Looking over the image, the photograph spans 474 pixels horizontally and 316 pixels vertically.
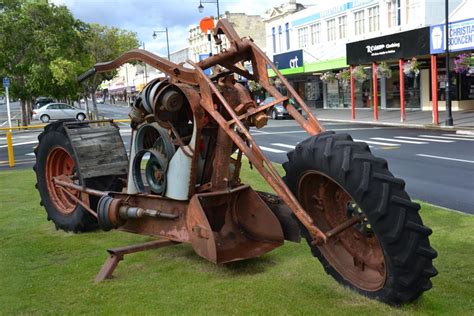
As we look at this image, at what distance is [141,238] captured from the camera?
6906mm

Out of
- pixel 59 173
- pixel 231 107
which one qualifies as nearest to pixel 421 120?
pixel 59 173

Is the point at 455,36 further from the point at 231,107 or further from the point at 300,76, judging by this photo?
the point at 300,76

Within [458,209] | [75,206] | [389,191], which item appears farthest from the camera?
[458,209]

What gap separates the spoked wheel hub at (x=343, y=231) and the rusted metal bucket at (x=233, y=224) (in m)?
0.84

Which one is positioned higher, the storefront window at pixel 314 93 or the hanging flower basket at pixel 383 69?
the hanging flower basket at pixel 383 69

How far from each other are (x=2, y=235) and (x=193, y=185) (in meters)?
3.53

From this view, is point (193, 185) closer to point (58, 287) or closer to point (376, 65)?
point (58, 287)

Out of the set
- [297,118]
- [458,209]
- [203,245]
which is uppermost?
[297,118]

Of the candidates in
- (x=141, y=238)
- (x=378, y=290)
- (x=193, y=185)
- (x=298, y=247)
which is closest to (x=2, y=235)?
(x=141, y=238)

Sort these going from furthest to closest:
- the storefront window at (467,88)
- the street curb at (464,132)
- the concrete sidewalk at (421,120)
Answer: the storefront window at (467,88), the concrete sidewalk at (421,120), the street curb at (464,132)

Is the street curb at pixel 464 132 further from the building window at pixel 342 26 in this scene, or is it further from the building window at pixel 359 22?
the building window at pixel 342 26

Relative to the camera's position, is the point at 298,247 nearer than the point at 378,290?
No

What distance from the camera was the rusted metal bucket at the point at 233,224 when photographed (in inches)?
201

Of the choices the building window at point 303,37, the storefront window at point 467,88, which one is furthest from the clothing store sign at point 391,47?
the building window at point 303,37
